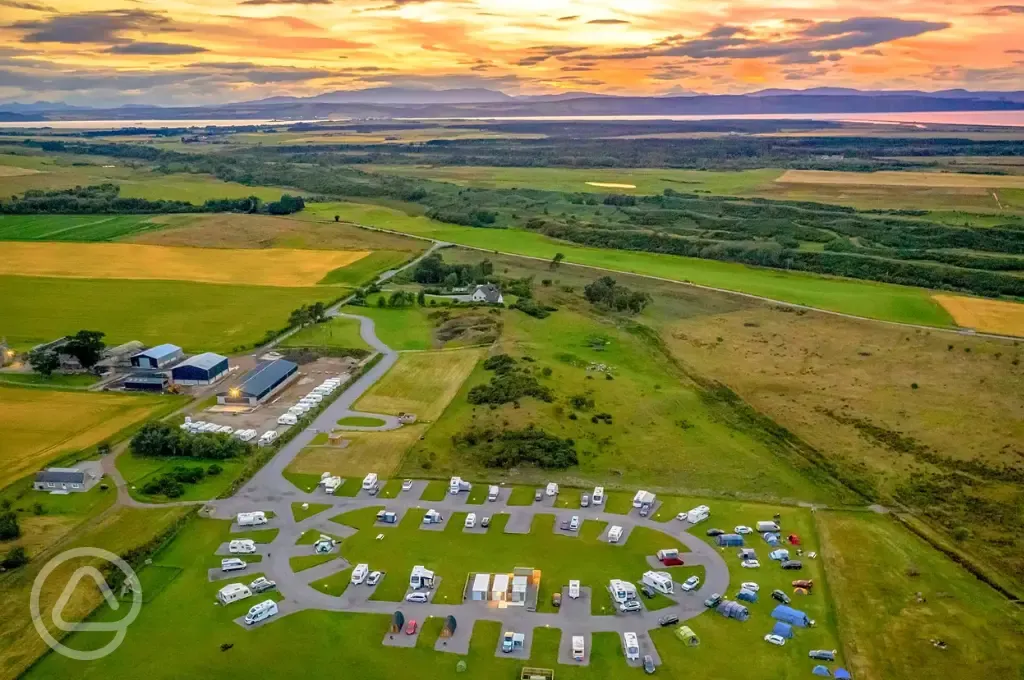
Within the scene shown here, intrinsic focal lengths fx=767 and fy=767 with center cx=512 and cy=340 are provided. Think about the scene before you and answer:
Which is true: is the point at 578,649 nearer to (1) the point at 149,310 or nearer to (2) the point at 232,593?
(2) the point at 232,593

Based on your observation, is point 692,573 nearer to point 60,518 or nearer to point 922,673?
point 922,673

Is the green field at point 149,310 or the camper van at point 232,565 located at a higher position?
the camper van at point 232,565

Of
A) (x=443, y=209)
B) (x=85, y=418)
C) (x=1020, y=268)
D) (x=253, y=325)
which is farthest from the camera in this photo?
(x=443, y=209)

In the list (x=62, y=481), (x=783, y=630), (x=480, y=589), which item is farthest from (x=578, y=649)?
(x=62, y=481)

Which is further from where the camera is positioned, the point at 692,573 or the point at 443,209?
the point at 443,209

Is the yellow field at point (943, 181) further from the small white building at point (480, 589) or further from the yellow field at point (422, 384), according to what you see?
the small white building at point (480, 589)

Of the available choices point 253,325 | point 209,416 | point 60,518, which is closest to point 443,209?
point 253,325

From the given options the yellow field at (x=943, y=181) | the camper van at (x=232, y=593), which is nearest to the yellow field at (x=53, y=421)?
the camper van at (x=232, y=593)
